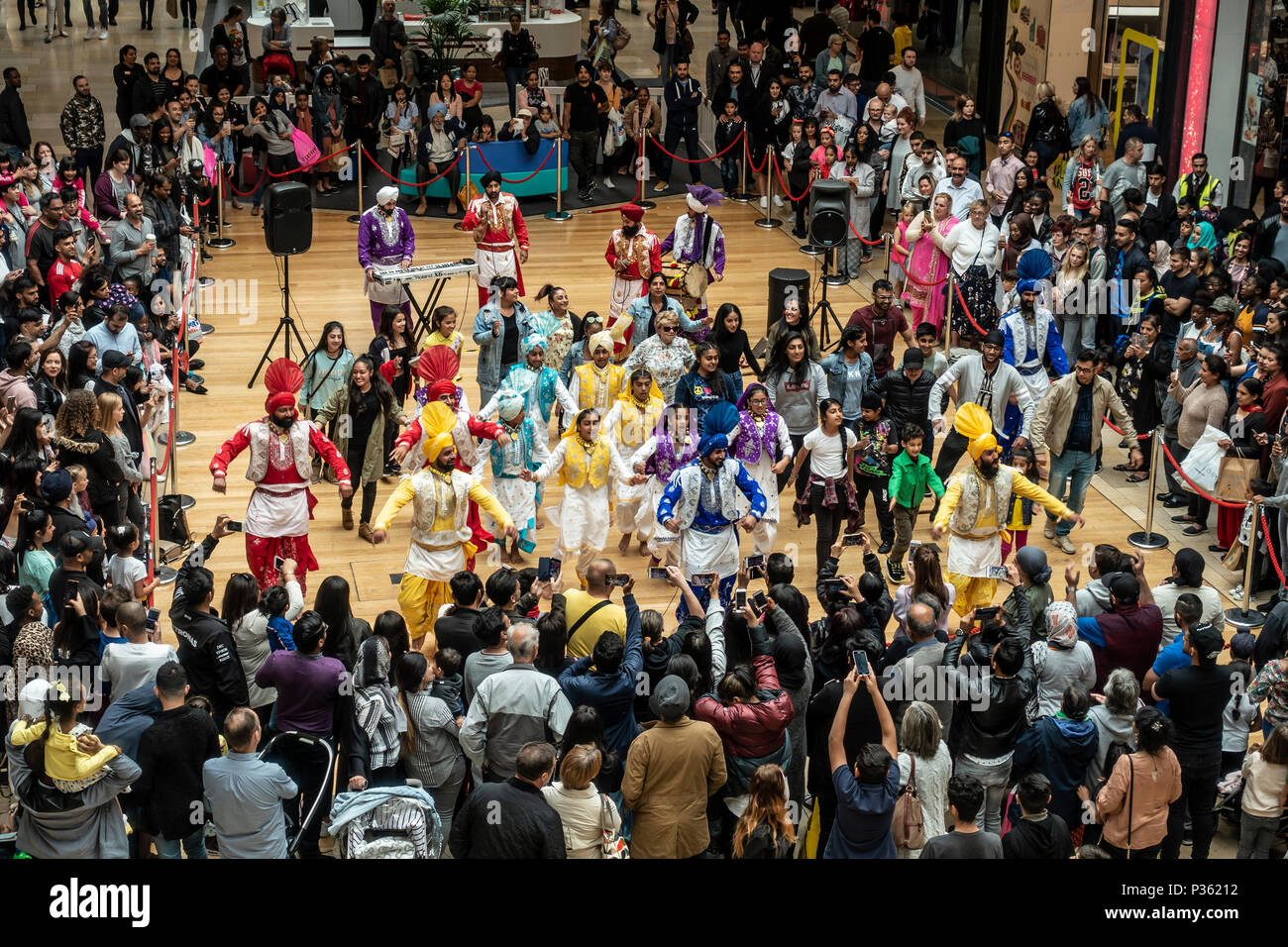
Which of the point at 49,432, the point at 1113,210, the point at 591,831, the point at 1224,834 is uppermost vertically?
the point at 1113,210

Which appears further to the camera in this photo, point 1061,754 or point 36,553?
point 36,553

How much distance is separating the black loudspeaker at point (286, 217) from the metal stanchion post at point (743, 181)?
7487 mm

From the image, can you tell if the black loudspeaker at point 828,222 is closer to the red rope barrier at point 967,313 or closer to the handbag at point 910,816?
the red rope barrier at point 967,313

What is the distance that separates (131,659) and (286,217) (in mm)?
6838

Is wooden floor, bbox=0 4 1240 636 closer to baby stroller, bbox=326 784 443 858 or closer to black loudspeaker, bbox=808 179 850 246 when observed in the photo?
black loudspeaker, bbox=808 179 850 246

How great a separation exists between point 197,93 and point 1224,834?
14633mm

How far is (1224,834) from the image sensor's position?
875cm

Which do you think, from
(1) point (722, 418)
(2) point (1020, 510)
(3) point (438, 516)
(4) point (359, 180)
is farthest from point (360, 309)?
(2) point (1020, 510)

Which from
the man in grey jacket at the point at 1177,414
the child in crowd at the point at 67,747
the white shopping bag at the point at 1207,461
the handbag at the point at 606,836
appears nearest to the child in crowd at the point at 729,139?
the man in grey jacket at the point at 1177,414

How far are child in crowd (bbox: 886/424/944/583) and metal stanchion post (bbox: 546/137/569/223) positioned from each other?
921 cm


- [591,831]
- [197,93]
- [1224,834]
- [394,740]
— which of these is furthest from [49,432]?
[197,93]

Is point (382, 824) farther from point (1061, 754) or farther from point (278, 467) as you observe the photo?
point (278, 467)

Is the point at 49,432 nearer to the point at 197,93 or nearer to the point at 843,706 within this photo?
the point at 843,706

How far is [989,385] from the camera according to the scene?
11742 mm
